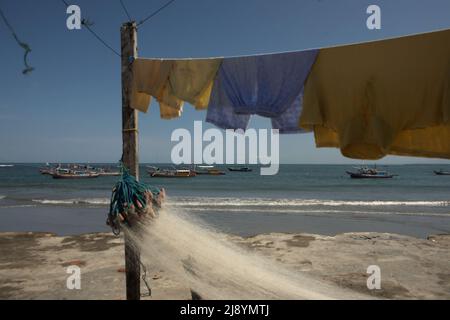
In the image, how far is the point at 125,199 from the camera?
3703 millimetres

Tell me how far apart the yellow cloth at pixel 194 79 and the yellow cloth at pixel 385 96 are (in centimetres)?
116

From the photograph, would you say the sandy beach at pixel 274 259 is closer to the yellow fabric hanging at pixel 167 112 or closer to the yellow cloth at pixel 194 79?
the yellow fabric hanging at pixel 167 112

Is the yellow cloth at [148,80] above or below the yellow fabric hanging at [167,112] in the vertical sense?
above

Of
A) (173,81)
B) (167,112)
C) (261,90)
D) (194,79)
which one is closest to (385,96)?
(261,90)

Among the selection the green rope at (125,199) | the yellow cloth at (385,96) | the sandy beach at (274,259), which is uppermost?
the yellow cloth at (385,96)

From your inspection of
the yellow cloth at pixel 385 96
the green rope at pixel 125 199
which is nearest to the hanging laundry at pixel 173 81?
the green rope at pixel 125 199

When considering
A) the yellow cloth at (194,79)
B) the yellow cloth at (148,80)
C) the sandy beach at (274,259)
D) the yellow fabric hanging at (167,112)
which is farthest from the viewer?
the sandy beach at (274,259)

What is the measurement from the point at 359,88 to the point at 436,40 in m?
0.67

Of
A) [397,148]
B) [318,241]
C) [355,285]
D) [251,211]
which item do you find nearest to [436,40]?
[397,148]

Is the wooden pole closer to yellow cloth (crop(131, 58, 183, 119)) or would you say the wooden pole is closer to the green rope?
yellow cloth (crop(131, 58, 183, 119))

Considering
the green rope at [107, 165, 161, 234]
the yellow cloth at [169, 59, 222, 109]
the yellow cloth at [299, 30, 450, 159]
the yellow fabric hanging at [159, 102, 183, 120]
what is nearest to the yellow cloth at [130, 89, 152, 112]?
the yellow cloth at [169, 59, 222, 109]

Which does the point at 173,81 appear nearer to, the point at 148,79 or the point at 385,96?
the point at 148,79

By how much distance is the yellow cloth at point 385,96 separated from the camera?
2938 mm
